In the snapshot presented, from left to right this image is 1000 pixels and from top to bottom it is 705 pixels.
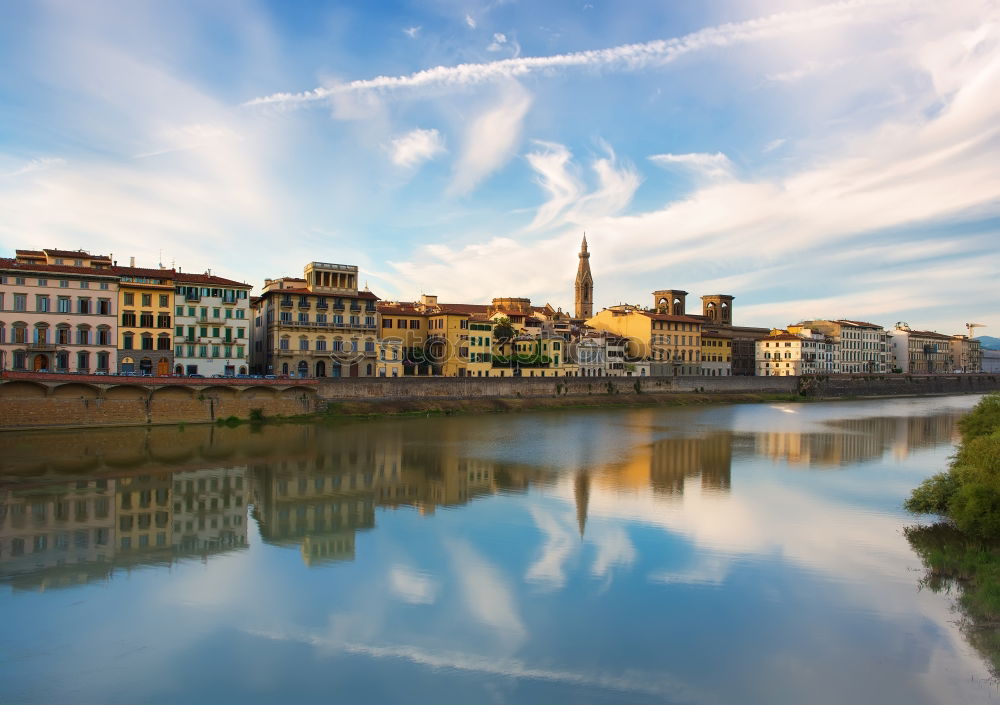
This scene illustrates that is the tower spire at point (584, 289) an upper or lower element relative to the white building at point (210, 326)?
upper

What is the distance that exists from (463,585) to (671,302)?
338 ft

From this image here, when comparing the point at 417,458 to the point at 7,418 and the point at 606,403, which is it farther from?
the point at 606,403

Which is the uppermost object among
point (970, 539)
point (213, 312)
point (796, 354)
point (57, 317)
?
point (213, 312)

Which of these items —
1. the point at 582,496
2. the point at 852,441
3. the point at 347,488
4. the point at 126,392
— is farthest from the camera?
the point at 852,441

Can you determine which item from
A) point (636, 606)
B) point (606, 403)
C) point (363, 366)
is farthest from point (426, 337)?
point (636, 606)

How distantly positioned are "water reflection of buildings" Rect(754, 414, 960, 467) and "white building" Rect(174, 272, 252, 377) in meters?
38.4

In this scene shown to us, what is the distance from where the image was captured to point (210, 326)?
5359 cm

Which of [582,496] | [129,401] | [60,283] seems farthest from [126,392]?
[582,496]

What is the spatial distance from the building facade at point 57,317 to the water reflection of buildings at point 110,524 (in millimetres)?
22188

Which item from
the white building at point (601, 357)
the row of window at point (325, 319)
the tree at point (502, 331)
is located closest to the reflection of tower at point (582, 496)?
the row of window at point (325, 319)

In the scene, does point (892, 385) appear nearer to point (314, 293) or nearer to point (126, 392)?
point (314, 293)

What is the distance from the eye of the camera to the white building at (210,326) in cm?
5247

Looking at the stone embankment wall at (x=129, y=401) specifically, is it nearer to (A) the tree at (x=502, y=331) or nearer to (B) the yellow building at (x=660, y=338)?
(A) the tree at (x=502, y=331)

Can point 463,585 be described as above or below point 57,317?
below
